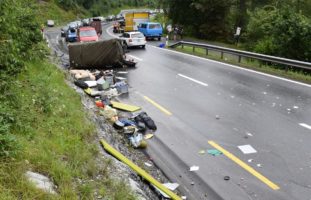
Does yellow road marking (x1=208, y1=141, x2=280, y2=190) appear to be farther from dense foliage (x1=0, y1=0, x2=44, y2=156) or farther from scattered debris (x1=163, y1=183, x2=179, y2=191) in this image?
dense foliage (x1=0, y1=0, x2=44, y2=156)

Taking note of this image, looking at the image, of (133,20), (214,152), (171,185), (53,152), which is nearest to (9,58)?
(53,152)

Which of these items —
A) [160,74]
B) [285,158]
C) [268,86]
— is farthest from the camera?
[160,74]

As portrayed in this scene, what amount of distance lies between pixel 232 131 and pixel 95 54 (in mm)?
11854

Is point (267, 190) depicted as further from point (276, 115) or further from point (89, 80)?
point (89, 80)

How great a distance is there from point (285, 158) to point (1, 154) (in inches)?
227

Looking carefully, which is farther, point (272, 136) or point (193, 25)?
point (193, 25)

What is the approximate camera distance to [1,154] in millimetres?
4898

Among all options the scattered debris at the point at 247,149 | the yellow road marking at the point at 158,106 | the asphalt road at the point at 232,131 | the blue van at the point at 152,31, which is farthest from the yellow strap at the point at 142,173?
the blue van at the point at 152,31

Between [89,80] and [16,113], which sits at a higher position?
[16,113]

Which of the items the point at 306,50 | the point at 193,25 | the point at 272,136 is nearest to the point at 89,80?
the point at 272,136

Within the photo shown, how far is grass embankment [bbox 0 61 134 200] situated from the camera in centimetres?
470

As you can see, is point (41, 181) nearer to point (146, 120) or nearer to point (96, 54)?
point (146, 120)

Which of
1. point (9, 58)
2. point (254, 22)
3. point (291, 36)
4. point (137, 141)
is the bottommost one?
Answer: point (137, 141)

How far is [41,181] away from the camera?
16.0 feet
